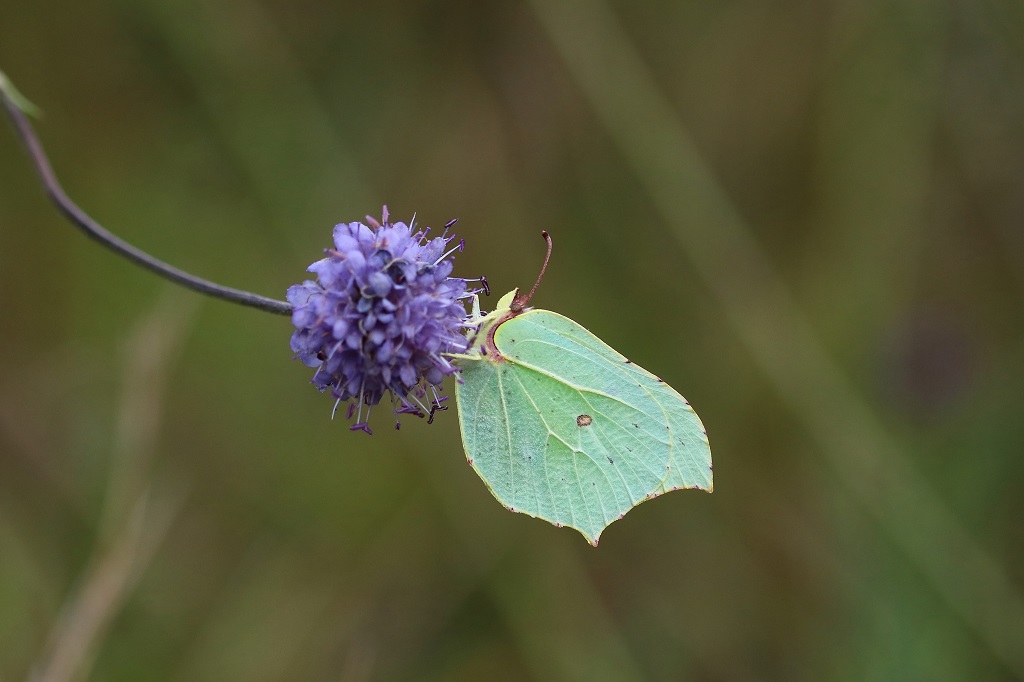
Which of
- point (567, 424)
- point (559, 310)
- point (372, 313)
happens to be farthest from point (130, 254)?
point (559, 310)

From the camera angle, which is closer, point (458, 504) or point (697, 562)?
point (458, 504)

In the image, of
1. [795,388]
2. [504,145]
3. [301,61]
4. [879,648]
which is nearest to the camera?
[879,648]

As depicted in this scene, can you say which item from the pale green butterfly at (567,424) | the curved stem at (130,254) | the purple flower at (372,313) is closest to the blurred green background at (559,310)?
the pale green butterfly at (567,424)

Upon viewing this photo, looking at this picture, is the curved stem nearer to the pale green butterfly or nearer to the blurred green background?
the pale green butterfly

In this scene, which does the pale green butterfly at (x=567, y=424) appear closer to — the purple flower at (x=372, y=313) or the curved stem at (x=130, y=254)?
the purple flower at (x=372, y=313)

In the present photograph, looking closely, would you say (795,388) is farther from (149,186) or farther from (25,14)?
(25,14)

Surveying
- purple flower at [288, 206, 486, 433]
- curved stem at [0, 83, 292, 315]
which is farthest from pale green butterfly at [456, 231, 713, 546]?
curved stem at [0, 83, 292, 315]

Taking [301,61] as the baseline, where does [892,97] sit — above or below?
below

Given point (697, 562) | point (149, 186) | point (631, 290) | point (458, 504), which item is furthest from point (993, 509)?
point (149, 186)
